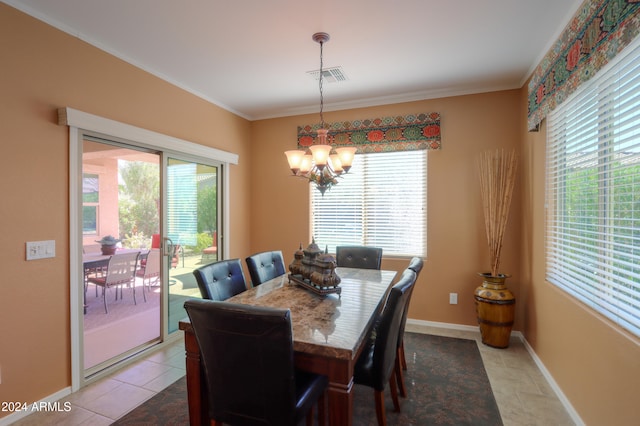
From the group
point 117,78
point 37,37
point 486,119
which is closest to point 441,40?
point 486,119

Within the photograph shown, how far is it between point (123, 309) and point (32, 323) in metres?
1.08

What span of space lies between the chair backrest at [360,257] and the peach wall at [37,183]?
2.41 metres

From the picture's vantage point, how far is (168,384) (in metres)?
2.53

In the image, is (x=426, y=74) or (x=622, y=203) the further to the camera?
(x=426, y=74)

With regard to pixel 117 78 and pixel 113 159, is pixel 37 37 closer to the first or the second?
pixel 117 78

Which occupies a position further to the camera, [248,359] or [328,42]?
[328,42]

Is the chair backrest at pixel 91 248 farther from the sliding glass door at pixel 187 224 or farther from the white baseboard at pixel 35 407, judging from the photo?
the white baseboard at pixel 35 407

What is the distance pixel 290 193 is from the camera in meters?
4.44

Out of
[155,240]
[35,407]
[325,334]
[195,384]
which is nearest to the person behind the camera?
[325,334]

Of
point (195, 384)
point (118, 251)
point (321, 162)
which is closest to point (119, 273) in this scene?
point (118, 251)

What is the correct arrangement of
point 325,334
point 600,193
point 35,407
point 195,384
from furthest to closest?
point 35,407 < point 600,193 < point 195,384 < point 325,334

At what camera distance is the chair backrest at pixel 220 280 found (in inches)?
83.0

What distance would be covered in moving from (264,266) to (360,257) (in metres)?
1.07

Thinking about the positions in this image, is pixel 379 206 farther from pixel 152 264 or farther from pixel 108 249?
pixel 108 249
